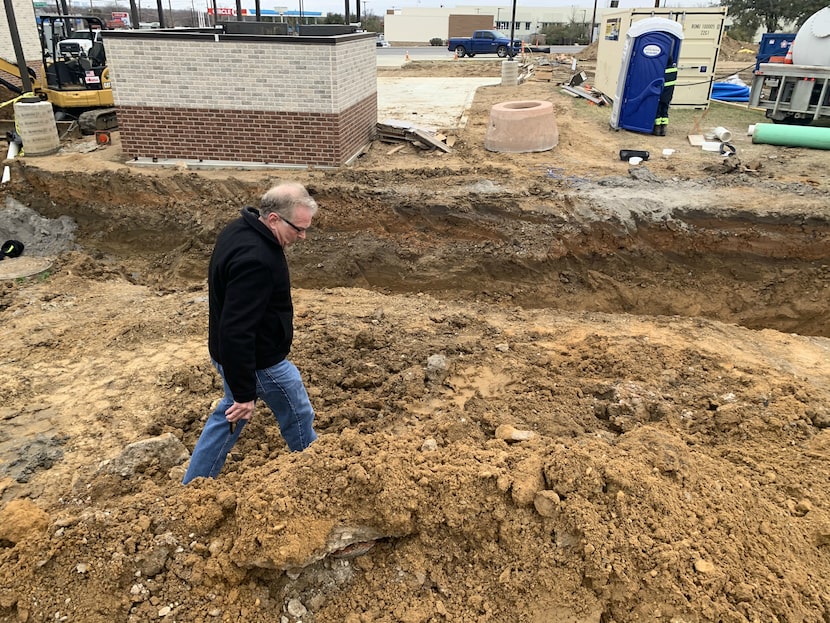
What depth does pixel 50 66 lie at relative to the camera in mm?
12281

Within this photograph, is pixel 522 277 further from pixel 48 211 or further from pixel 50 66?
pixel 50 66

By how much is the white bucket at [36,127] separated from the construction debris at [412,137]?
603 cm

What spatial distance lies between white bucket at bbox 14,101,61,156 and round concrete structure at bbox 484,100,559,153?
8.03 m

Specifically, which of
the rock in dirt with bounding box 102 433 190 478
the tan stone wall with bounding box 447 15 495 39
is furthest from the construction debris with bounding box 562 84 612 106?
the tan stone wall with bounding box 447 15 495 39

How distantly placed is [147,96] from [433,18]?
175 ft

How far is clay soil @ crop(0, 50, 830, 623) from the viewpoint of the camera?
2.62 m

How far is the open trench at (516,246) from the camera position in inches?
294

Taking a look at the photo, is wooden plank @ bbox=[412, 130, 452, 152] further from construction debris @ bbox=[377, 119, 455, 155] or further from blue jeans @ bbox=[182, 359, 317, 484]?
blue jeans @ bbox=[182, 359, 317, 484]

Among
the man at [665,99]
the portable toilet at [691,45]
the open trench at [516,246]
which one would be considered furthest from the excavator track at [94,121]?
the man at [665,99]

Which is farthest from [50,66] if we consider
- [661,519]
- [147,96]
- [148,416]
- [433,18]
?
[433,18]

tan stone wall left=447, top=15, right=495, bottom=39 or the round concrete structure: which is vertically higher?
tan stone wall left=447, top=15, right=495, bottom=39

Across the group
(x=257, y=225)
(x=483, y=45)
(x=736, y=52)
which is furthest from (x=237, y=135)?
(x=736, y=52)

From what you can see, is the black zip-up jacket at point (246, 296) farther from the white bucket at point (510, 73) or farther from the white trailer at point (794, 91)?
the white bucket at point (510, 73)

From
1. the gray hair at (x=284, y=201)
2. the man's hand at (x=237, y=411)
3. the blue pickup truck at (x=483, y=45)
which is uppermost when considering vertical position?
the blue pickup truck at (x=483, y=45)
